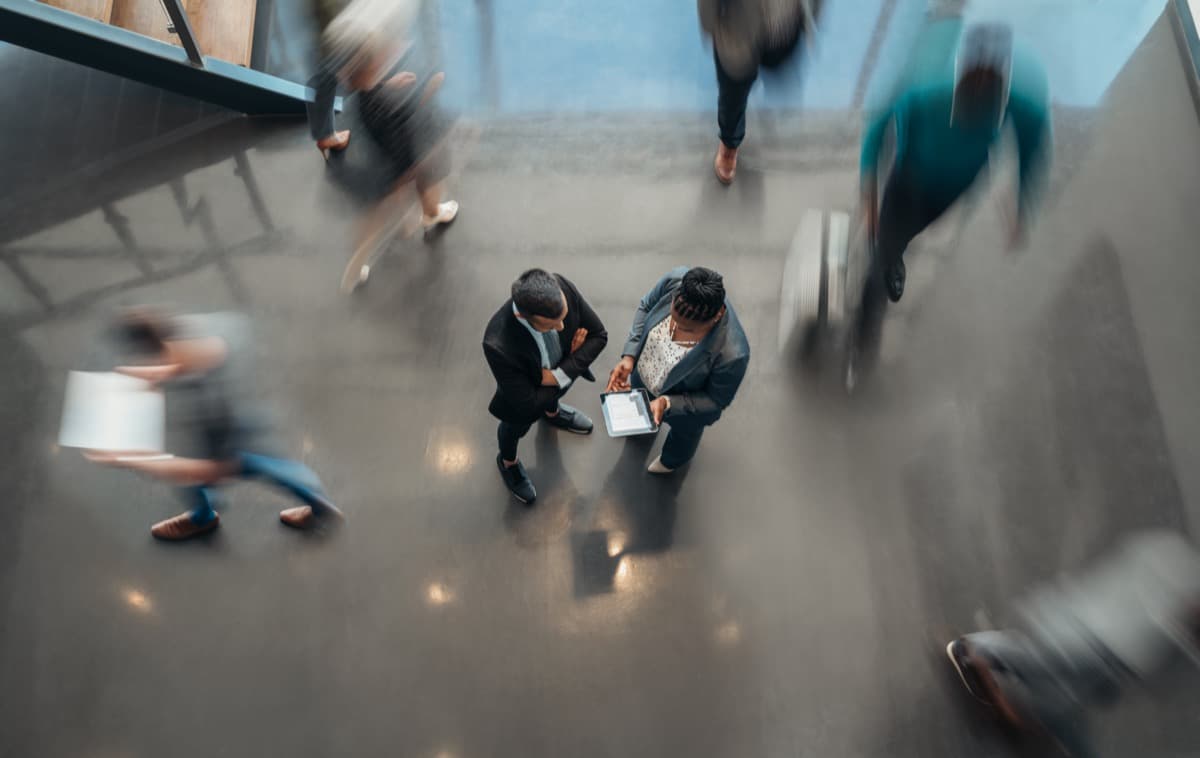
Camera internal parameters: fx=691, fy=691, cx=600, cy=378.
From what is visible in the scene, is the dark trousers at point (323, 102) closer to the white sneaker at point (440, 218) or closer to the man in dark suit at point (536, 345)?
the white sneaker at point (440, 218)

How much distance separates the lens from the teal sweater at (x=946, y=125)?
9.69 feet

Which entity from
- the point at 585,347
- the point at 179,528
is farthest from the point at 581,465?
the point at 179,528

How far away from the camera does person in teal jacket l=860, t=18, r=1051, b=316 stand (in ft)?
9.25

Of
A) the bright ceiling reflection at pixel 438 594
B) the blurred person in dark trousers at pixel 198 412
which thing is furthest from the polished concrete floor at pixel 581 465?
the blurred person in dark trousers at pixel 198 412

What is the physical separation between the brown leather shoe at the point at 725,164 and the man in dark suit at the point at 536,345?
209 centimetres

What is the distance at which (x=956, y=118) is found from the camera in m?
2.96

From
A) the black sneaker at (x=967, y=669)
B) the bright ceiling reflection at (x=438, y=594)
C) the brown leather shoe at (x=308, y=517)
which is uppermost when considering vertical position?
the brown leather shoe at (x=308, y=517)

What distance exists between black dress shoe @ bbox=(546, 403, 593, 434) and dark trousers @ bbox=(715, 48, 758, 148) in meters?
2.07

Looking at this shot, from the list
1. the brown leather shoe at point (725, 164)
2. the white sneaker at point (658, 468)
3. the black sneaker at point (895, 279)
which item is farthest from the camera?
the brown leather shoe at point (725, 164)

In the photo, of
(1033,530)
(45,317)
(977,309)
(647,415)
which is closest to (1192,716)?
(1033,530)

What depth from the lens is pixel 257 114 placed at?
486cm

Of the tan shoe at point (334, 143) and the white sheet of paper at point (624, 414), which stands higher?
the tan shoe at point (334, 143)

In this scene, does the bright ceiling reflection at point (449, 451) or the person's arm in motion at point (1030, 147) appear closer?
the person's arm in motion at point (1030, 147)

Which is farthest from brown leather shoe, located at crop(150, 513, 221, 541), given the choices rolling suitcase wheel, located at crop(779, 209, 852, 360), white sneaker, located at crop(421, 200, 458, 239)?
rolling suitcase wheel, located at crop(779, 209, 852, 360)
